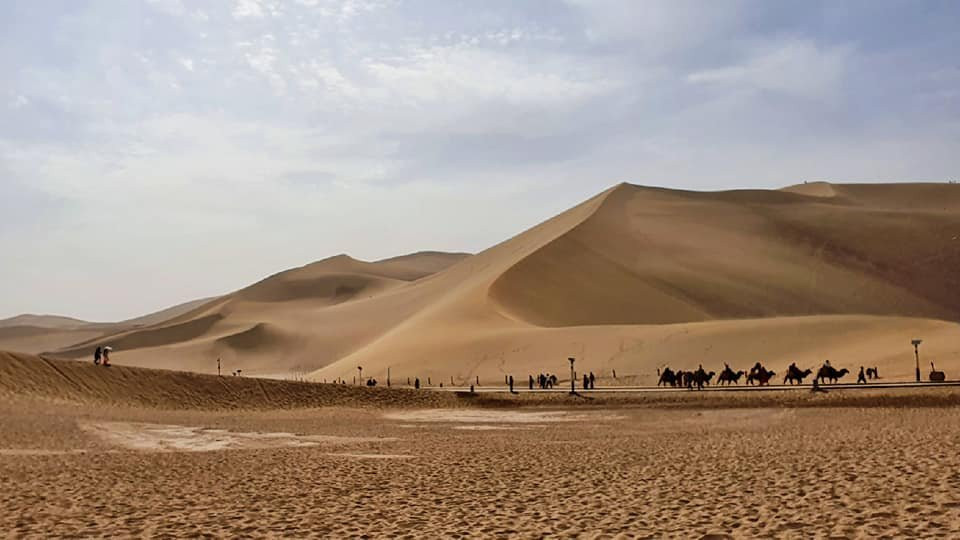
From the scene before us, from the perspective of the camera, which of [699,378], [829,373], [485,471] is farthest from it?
[699,378]

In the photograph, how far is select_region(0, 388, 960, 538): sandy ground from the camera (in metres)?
10.7

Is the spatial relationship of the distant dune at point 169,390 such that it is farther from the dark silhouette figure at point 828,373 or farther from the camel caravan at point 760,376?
the dark silhouette figure at point 828,373

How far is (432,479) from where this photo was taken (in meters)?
15.0

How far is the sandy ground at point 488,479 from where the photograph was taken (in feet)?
35.1

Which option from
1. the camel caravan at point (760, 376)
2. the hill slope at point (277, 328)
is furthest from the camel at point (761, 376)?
the hill slope at point (277, 328)

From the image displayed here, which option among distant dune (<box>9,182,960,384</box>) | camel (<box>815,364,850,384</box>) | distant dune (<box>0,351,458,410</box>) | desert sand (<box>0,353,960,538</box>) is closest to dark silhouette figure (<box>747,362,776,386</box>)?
camel (<box>815,364,850,384</box>)

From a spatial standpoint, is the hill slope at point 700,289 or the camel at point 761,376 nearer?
the camel at point 761,376

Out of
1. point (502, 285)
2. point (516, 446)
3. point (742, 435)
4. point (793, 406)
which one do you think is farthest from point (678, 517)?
point (502, 285)

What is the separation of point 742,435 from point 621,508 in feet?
36.3

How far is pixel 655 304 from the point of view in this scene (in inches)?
3100

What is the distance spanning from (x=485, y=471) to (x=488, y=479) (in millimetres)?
1020

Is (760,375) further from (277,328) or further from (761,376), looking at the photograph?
(277,328)

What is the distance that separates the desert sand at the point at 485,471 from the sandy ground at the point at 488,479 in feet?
0.16

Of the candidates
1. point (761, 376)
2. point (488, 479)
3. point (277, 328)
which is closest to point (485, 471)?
point (488, 479)
